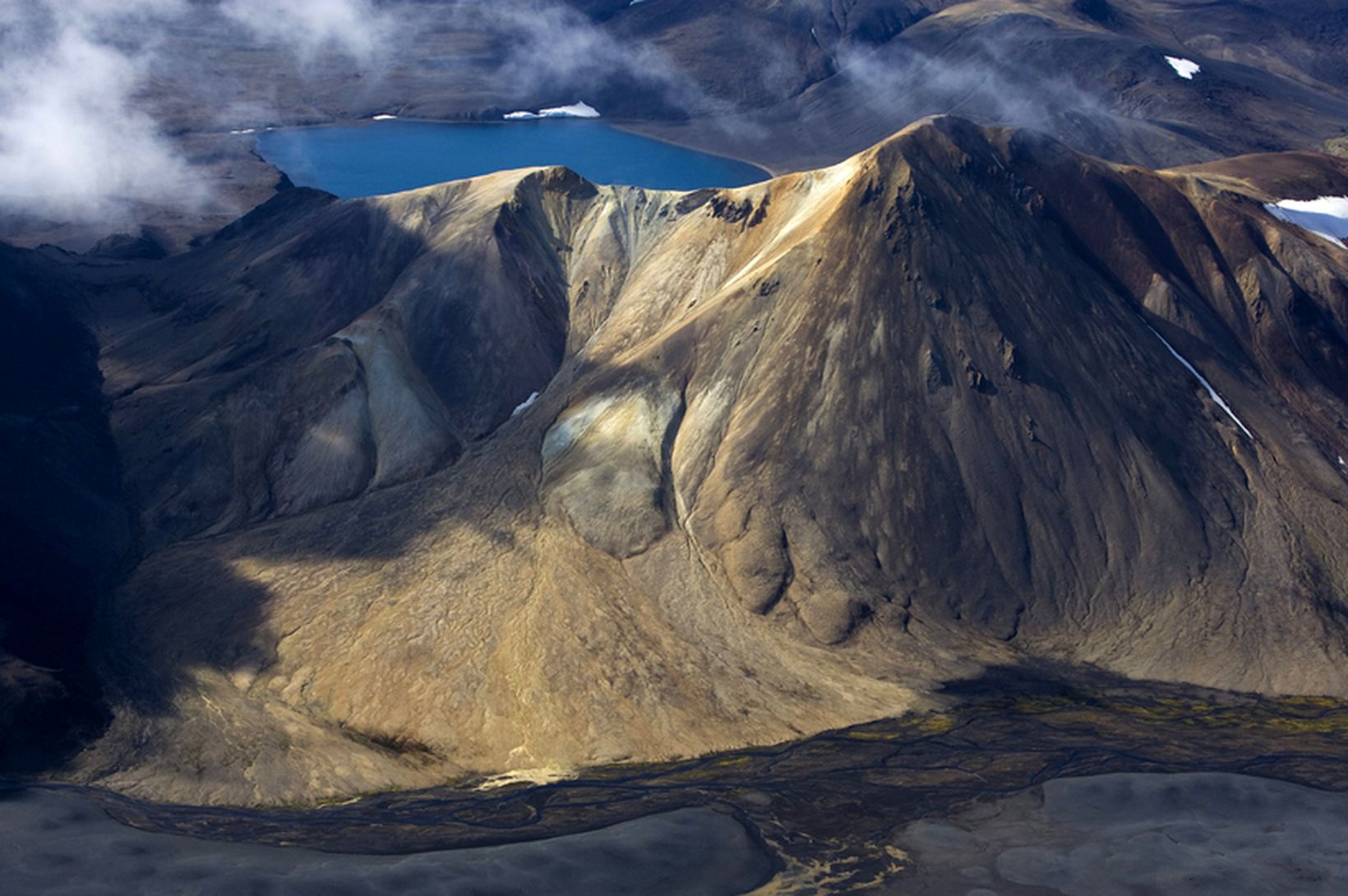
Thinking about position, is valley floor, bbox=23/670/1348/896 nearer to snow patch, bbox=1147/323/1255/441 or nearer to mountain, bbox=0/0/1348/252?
snow patch, bbox=1147/323/1255/441

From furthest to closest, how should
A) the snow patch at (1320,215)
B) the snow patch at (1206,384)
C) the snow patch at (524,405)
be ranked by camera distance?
the snow patch at (1320,215), the snow patch at (524,405), the snow patch at (1206,384)

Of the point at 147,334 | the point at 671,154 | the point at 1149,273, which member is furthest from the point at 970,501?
the point at 671,154

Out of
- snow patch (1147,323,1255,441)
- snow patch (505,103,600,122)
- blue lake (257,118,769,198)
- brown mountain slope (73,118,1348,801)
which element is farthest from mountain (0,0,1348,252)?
snow patch (1147,323,1255,441)

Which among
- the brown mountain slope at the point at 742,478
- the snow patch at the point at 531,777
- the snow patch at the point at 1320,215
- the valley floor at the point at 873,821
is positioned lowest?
the valley floor at the point at 873,821

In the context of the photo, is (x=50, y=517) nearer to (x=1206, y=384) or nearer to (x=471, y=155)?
(x=1206, y=384)

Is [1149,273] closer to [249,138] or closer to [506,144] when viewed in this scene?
[506,144]

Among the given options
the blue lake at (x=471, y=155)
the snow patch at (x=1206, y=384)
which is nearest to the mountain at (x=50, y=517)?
the blue lake at (x=471, y=155)

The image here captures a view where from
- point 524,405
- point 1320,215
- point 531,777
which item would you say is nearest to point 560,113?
point 524,405

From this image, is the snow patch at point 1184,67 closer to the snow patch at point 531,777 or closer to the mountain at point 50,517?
the mountain at point 50,517
